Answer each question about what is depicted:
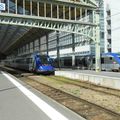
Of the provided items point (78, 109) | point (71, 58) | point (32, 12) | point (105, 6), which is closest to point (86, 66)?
point (71, 58)

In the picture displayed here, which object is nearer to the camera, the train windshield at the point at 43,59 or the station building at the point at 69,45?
the train windshield at the point at 43,59

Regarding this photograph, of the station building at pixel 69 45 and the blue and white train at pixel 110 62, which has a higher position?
the station building at pixel 69 45

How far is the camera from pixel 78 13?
61.9 meters

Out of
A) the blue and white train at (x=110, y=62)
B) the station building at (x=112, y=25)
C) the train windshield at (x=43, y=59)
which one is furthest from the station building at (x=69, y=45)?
the train windshield at (x=43, y=59)

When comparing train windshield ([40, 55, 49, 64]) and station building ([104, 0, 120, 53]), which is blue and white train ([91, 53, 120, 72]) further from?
station building ([104, 0, 120, 53])

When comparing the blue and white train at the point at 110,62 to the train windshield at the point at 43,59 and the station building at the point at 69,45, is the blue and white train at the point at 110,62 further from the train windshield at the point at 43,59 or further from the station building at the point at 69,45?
the train windshield at the point at 43,59

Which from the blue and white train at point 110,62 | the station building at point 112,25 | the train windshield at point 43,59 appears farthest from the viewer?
the station building at point 112,25

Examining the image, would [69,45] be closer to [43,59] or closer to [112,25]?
[112,25]

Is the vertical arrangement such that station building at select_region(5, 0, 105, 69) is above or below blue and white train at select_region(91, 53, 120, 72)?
above

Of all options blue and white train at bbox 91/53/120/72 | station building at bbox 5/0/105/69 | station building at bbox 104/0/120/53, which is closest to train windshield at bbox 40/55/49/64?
blue and white train at bbox 91/53/120/72

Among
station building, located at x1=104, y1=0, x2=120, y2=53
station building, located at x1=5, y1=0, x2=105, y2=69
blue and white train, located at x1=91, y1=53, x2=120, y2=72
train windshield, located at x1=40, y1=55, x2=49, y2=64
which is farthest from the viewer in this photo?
station building, located at x1=104, y1=0, x2=120, y2=53

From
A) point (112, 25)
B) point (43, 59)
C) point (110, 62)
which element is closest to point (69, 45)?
point (112, 25)

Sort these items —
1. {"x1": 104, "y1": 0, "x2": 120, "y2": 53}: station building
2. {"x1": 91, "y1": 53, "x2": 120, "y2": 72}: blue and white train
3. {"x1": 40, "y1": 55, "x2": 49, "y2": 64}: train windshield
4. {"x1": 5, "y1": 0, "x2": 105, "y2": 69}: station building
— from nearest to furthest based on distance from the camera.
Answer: {"x1": 40, "y1": 55, "x2": 49, "y2": 64}: train windshield, {"x1": 91, "y1": 53, "x2": 120, "y2": 72}: blue and white train, {"x1": 5, "y1": 0, "x2": 105, "y2": 69}: station building, {"x1": 104, "y1": 0, "x2": 120, "y2": 53}: station building

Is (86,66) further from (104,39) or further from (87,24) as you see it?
(104,39)
